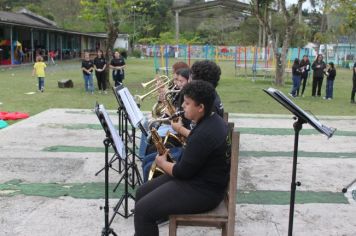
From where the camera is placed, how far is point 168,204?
3660 millimetres

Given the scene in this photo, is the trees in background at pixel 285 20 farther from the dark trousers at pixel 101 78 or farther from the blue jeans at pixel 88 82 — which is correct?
the blue jeans at pixel 88 82

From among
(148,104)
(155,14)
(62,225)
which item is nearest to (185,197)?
(62,225)

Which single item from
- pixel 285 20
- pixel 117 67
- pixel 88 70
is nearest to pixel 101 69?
pixel 88 70

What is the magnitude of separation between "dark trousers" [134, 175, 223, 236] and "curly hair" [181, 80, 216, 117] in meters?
0.65

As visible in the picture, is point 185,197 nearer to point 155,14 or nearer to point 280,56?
point 280,56

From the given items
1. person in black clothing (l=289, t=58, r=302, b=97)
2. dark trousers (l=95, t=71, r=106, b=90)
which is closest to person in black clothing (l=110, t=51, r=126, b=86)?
dark trousers (l=95, t=71, r=106, b=90)

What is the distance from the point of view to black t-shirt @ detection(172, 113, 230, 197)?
11.8 feet

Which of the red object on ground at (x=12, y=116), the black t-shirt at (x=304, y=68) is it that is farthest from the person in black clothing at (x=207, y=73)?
the black t-shirt at (x=304, y=68)

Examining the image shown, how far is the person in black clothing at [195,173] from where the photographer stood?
143 inches

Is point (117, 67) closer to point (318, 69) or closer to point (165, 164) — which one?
point (318, 69)

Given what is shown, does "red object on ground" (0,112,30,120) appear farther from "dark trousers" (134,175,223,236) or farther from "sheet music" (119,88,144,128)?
"dark trousers" (134,175,223,236)

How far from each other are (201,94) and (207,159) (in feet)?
1.73

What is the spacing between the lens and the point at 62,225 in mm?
4859

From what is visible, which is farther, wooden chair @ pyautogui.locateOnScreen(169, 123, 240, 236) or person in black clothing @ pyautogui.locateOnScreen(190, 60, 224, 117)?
person in black clothing @ pyautogui.locateOnScreen(190, 60, 224, 117)
